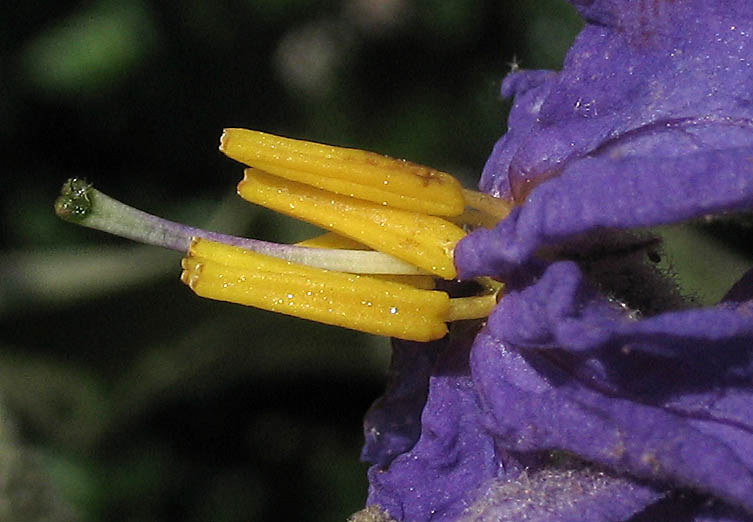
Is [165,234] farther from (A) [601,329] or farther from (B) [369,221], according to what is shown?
(A) [601,329]

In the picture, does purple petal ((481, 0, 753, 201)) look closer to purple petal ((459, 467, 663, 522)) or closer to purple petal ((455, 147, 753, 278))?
purple petal ((455, 147, 753, 278))

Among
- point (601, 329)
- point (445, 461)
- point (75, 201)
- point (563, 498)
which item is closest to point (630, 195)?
point (601, 329)

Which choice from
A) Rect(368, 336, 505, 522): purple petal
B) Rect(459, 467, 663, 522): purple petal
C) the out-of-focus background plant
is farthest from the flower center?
the out-of-focus background plant

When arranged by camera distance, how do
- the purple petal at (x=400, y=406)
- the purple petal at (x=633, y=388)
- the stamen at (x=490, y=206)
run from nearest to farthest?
the purple petal at (x=633, y=388) → the stamen at (x=490, y=206) → the purple petal at (x=400, y=406)

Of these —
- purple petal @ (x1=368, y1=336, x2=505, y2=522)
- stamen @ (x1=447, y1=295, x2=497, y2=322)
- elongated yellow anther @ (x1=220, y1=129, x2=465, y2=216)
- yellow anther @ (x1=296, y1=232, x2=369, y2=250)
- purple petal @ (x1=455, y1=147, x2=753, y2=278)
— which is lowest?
purple petal @ (x1=368, y1=336, x2=505, y2=522)

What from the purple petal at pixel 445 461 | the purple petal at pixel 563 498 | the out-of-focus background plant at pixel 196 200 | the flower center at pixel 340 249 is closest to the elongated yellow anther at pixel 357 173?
the flower center at pixel 340 249

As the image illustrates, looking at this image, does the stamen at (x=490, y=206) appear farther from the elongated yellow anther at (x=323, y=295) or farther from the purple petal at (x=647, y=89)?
the elongated yellow anther at (x=323, y=295)
